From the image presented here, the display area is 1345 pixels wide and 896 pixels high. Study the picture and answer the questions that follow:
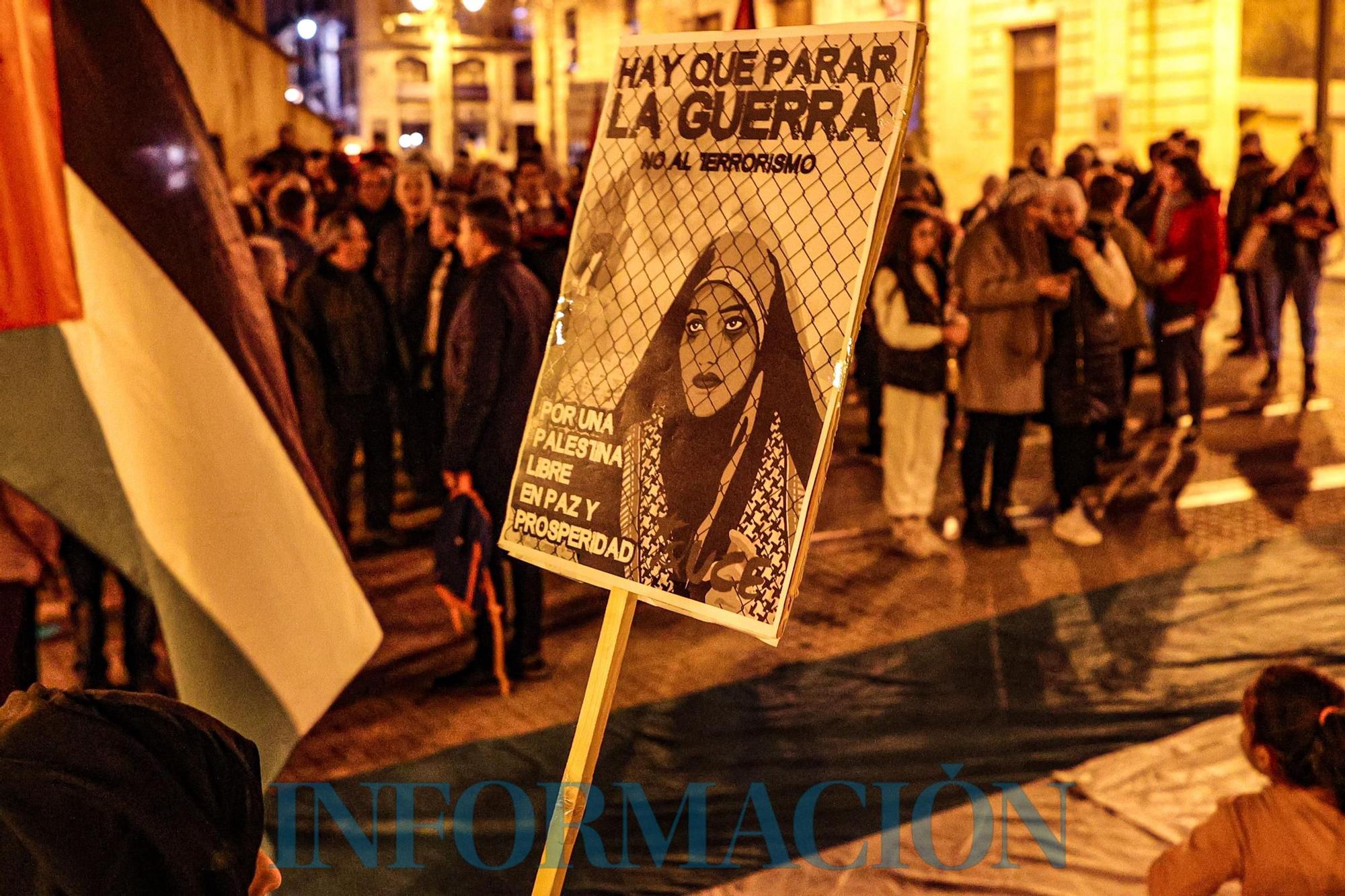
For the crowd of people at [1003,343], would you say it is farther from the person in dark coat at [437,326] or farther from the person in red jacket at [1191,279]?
the person in dark coat at [437,326]

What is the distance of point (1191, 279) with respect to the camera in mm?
9141

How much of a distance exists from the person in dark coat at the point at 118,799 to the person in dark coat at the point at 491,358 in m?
3.73

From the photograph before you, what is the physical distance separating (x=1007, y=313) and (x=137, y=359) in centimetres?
478

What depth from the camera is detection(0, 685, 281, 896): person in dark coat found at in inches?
50.0

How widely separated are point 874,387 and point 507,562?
4.12 meters

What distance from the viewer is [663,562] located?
239 centimetres

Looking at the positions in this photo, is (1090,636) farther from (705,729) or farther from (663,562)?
(663,562)

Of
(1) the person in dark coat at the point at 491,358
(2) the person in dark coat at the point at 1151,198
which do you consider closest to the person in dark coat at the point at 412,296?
(1) the person in dark coat at the point at 491,358

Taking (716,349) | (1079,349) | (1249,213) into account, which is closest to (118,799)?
(716,349)

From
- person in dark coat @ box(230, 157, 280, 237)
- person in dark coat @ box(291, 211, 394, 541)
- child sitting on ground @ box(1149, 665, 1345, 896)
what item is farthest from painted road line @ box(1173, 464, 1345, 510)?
person in dark coat @ box(230, 157, 280, 237)

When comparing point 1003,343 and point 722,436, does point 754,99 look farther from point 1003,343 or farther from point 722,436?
point 1003,343

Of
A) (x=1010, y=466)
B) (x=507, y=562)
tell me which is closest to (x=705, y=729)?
(x=507, y=562)

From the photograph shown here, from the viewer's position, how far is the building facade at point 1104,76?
71.4ft

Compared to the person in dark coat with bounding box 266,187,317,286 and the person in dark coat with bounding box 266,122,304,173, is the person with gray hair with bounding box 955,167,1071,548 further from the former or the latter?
the person in dark coat with bounding box 266,122,304,173
